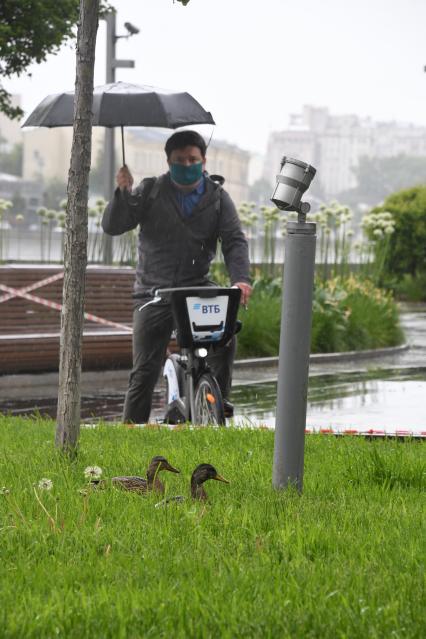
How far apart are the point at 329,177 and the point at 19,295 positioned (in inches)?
7067

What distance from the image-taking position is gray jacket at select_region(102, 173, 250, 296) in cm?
870

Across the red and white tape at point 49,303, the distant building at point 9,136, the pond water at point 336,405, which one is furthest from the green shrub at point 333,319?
the distant building at point 9,136

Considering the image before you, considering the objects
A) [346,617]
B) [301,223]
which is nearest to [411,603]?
[346,617]

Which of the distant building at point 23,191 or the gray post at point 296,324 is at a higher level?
the gray post at point 296,324

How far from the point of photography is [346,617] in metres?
3.75

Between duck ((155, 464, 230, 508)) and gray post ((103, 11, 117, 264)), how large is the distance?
1691 cm

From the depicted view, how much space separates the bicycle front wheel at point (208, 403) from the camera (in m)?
8.45

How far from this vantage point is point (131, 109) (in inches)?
376

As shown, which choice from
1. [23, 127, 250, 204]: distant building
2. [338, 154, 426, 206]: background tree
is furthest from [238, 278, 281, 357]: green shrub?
[338, 154, 426, 206]: background tree

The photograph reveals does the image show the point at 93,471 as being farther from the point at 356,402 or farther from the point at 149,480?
the point at 356,402

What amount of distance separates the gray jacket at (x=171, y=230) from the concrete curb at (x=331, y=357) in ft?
23.6

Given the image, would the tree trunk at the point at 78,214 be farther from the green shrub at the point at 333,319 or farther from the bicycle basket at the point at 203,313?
the green shrub at the point at 333,319

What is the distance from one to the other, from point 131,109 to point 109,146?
13229 millimetres

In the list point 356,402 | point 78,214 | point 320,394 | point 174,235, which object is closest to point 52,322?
point 320,394
